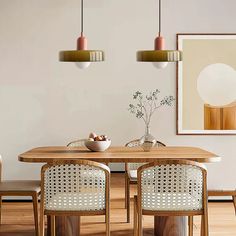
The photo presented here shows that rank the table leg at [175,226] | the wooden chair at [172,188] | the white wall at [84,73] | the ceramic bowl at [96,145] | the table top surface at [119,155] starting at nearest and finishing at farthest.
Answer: the wooden chair at [172,188], the table top surface at [119,155], the table leg at [175,226], the ceramic bowl at [96,145], the white wall at [84,73]

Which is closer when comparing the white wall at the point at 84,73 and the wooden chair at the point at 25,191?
the wooden chair at the point at 25,191

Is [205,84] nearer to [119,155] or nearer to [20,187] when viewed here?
[119,155]

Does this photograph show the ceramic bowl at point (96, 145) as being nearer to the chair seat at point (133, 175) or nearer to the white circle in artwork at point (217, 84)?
the chair seat at point (133, 175)

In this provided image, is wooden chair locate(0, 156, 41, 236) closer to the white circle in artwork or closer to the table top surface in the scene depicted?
A: the table top surface

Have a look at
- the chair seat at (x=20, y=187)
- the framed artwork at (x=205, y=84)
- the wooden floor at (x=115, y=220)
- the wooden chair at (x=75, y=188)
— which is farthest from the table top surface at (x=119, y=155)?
the framed artwork at (x=205, y=84)

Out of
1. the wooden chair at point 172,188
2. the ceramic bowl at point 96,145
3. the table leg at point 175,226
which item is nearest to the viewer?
the wooden chair at point 172,188

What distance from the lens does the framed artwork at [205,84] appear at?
620 cm

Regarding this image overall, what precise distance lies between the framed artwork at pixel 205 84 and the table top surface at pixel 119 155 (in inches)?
47.4

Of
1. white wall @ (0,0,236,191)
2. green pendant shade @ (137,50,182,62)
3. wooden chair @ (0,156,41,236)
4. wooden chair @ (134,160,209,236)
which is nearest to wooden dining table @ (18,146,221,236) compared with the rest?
wooden chair @ (0,156,41,236)

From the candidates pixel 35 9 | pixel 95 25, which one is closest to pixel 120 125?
pixel 95 25

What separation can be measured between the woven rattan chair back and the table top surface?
0.47 metres

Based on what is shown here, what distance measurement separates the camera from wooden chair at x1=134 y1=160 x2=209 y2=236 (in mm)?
3818

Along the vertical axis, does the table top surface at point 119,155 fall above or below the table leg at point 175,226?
above

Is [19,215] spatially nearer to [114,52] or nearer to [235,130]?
[114,52]
